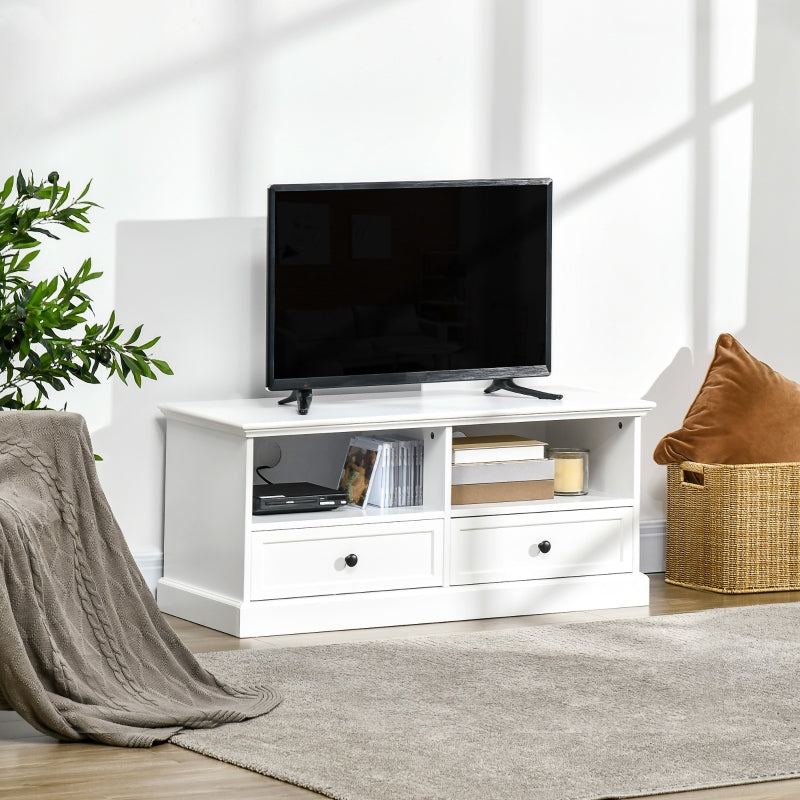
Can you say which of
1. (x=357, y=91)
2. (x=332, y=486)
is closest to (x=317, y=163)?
(x=357, y=91)

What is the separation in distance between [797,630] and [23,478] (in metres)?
2.12

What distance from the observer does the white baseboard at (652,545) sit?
526 cm

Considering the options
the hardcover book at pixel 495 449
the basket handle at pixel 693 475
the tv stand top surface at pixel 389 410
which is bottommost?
the basket handle at pixel 693 475

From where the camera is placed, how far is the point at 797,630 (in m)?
4.37

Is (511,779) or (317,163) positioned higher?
(317,163)

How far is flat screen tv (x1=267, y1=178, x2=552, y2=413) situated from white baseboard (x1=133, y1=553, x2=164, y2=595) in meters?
0.57

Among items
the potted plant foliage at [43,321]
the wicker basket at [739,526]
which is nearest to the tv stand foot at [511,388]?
the wicker basket at [739,526]

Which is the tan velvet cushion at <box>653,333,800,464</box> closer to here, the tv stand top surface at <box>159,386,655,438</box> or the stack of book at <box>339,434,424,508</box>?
the tv stand top surface at <box>159,386,655,438</box>

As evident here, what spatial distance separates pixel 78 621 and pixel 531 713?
38.3 inches

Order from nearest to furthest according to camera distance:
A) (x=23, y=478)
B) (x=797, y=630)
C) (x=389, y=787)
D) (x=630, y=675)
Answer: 1. (x=389, y=787)
2. (x=23, y=478)
3. (x=630, y=675)
4. (x=797, y=630)

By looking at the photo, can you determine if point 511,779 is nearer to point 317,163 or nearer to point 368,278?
point 368,278

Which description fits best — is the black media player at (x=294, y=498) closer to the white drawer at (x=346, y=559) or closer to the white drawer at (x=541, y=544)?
the white drawer at (x=346, y=559)

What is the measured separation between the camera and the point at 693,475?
501 centimetres

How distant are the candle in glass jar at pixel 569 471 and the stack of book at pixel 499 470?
0.30 ft
